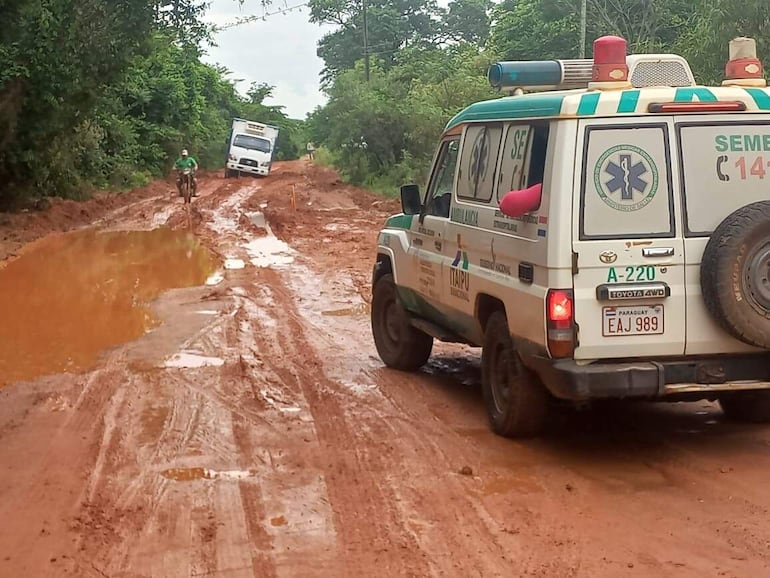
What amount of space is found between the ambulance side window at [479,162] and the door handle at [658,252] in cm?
135

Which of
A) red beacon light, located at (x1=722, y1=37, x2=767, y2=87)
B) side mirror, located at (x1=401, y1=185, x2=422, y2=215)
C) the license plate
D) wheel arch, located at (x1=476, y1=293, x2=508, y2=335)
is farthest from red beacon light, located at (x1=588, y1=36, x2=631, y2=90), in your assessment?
side mirror, located at (x1=401, y1=185, x2=422, y2=215)

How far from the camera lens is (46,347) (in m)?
10.3

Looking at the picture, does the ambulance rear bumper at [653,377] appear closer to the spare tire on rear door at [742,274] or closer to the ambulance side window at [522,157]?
the spare tire on rear door at [742,274]

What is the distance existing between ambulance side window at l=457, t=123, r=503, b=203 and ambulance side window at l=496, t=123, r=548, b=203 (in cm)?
17

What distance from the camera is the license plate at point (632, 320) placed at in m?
5.70

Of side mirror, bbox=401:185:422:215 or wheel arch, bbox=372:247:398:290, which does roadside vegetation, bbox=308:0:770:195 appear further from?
side mirror, bbox=401:185:422:215

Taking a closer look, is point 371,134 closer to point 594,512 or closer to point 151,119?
point 151,119

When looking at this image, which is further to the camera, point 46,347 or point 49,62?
point 49,62

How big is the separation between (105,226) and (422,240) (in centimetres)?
1759

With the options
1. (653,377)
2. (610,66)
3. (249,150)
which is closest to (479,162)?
(610,66)

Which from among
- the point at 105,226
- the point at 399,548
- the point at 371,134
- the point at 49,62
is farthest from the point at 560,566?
the point at 371,134

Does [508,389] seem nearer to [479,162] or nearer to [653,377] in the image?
[653,377]

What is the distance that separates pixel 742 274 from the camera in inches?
221

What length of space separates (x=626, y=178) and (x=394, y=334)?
3782 mm
